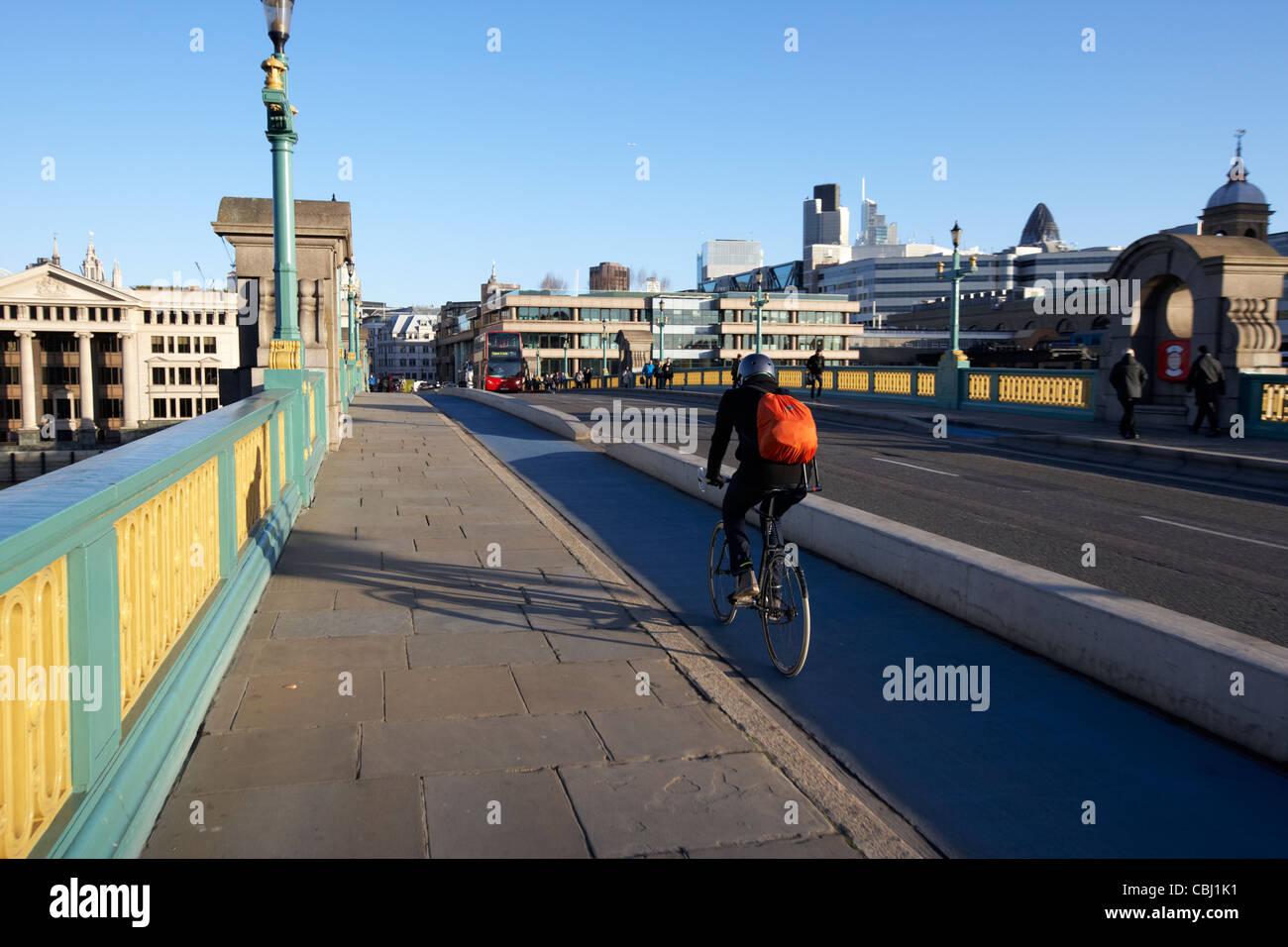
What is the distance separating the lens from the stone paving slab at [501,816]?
11.2ft

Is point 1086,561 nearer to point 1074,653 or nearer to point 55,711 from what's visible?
point 1074,653

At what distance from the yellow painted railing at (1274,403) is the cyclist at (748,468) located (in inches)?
657

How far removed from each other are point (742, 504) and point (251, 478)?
370cm

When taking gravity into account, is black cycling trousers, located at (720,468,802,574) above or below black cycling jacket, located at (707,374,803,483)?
below

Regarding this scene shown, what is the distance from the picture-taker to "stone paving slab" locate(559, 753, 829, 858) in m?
3.50

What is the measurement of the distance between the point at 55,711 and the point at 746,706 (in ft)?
10.3

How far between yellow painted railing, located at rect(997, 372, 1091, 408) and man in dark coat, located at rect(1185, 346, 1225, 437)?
3.78 metres

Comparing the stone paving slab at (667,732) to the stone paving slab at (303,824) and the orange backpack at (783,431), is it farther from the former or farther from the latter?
the orange backpack at (783,431)

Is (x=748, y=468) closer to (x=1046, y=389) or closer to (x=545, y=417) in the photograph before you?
(x=545, y=417)

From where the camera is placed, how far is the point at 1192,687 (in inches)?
184

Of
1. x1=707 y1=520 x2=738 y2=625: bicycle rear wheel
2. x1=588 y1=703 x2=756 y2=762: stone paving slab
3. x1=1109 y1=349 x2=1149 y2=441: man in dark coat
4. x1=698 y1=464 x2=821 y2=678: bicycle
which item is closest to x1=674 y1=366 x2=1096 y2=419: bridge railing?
x1=1109 y1=349 x2=1149 y2=441: man in dark coat

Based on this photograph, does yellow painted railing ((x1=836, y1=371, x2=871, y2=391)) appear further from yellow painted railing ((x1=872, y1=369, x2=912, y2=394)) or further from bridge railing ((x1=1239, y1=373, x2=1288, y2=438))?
bridge railing ((x1=1239, y1=373, x2=1288, y2=438))

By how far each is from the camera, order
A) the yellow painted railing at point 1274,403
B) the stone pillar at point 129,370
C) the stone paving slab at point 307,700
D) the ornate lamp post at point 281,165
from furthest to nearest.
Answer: the stone pillar at point 129,370 < the yellow painted railing at point 1274,403 < the ornate lamp post at point 281,165 < the stone paving slab at point 307,700

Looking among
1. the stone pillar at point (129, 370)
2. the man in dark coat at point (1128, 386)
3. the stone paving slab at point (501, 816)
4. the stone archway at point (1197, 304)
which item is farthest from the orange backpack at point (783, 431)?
the stone pillar at point (129, 370)
